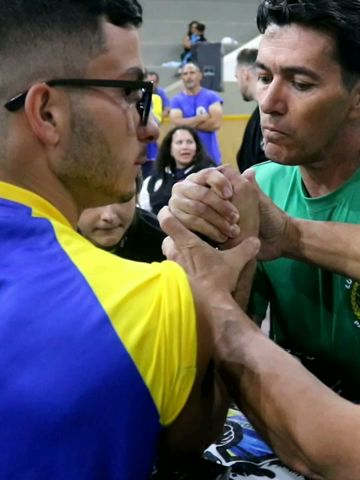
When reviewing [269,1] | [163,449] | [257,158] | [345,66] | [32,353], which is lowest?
[257,158]

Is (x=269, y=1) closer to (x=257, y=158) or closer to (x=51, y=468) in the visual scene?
(x=51, y=468)

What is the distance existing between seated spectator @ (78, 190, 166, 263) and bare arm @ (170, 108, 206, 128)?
4.31m

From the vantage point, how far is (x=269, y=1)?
167 centimetres

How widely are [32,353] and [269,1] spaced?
3.85ft

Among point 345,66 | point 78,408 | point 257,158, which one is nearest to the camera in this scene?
point 78,408

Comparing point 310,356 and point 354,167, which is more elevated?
point 354,167

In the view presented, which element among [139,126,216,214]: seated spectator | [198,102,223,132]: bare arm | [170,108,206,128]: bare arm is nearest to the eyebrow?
[139,126,216,214]: seated spectator

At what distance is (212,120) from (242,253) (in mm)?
5138

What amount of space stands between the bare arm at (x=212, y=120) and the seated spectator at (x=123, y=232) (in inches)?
175

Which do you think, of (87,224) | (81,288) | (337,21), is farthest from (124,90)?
(87,224)

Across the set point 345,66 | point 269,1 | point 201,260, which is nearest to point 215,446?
point 201,260

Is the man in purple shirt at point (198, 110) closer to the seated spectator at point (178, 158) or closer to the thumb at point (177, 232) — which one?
the seated spectator at point (178, 158)

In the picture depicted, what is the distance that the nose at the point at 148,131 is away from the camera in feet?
3.52

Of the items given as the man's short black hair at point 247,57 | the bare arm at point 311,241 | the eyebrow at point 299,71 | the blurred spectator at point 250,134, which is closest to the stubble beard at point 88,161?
the bare arm at point 311,241
